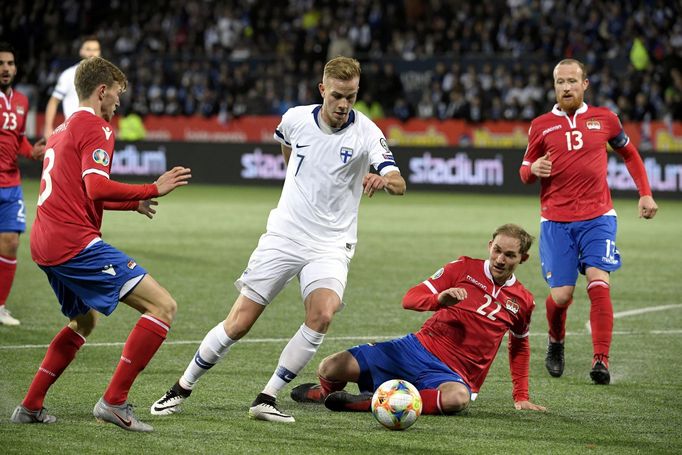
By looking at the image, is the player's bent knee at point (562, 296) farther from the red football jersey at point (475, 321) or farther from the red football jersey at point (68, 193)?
the red football jersey at point (68, 193)

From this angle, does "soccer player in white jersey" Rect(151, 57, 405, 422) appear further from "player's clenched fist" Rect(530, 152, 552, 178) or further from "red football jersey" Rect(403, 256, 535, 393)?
"player's clenched fist" Rect(530, 152, 552, 178)

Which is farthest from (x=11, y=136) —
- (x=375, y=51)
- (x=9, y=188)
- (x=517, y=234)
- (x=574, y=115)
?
(x=375, y=51)

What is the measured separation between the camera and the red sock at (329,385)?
689 cm

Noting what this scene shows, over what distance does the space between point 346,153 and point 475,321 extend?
127 centimetres

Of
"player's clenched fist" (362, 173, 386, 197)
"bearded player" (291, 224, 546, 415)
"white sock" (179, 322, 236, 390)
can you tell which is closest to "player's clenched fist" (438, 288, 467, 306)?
"bearded player" (291, 224, 546, 415)

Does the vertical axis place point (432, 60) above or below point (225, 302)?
above

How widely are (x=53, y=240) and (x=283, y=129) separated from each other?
1.52m

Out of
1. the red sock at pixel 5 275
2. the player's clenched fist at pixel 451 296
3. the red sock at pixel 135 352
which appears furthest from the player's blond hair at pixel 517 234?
the red sock at pixel 5 275

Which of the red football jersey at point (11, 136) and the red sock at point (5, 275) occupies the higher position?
the red football jersey at point (11, 136)

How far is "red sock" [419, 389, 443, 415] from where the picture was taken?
658 cm

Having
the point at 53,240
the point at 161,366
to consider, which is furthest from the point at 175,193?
the point at 53,240

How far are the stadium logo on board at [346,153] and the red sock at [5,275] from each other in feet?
14.1

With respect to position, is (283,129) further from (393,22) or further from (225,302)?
(393,22)

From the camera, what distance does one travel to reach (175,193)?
24828mm
